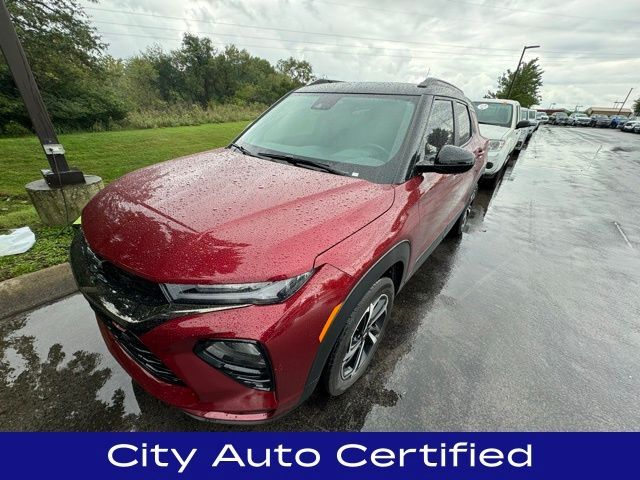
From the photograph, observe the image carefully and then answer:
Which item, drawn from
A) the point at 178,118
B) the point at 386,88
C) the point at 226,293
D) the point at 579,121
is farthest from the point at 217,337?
the point at 579,121

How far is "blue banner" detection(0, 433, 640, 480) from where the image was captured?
168 centimetres

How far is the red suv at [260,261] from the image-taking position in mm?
1307

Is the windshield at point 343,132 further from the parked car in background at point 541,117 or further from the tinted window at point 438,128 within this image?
the parked car in background at point 541,117

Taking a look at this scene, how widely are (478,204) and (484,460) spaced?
5.00 metres

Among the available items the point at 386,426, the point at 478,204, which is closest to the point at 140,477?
the point at 386,426

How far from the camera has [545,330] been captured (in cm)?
278

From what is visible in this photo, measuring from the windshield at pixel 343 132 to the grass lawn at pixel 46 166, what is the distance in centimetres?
235

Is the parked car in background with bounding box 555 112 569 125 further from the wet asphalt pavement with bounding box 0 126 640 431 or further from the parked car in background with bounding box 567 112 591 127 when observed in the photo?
the wet asphalt pavement with bounding box 0 126 640 431

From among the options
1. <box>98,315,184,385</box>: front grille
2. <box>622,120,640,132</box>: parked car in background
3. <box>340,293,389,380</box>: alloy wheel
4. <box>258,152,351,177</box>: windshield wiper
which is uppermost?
<box>258,152,351,177</box>: windshield wiper

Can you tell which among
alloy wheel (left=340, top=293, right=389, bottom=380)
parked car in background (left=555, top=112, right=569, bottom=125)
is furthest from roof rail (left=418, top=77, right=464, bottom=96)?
parked car in background (left=555, top=112, right=569, bottom=125)

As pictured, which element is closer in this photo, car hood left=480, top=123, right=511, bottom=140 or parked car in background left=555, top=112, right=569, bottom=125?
car hood left=480, top=123, right=511, bottom=140

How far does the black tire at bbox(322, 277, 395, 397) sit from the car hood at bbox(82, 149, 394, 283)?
471mm

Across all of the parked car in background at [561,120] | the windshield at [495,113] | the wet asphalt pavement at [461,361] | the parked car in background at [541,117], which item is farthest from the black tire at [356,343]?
the parked car in background at [561,120]

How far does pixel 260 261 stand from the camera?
1341 millimetres
